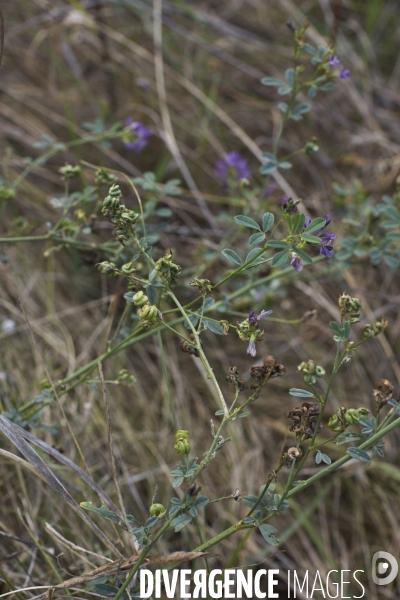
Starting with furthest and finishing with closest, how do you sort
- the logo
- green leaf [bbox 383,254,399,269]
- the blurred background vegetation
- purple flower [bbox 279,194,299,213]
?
the logo → the blurred background vegetation → green leaf [bbox 383,254,399,269] → purple flower [bbox 279,194,299,213]

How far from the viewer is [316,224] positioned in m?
0.94

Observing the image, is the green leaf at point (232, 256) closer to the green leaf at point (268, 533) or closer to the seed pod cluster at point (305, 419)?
the seed pod cluster at point (305, 419)

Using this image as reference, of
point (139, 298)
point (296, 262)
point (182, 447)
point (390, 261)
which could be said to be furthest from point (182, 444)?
point (390, 261)

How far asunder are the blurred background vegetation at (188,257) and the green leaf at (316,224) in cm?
46

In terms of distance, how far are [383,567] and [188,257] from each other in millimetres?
1389

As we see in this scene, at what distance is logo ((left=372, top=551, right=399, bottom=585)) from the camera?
1.81 meters

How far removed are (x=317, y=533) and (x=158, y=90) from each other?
2087 mm

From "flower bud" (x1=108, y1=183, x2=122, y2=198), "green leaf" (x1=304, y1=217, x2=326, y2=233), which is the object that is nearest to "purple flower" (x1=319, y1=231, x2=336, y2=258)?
"green leaf" (x1=304, y1=217, x2=326, y2=233)

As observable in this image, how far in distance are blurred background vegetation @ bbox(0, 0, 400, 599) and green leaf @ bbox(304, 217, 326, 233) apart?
1.52ft

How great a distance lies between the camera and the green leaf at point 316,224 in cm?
93

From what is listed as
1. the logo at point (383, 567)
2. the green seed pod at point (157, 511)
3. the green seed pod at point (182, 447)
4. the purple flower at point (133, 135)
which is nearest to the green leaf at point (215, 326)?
the green seed pod at point (182, 447)

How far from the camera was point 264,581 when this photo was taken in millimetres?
1794

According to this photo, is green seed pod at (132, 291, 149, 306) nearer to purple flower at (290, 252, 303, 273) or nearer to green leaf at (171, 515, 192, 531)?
purple flower at (290, 252, 303, 273)

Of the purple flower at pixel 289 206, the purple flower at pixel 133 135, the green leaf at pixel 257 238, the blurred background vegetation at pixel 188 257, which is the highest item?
the purple flower at pixel 289 206
